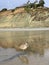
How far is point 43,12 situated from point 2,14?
1003 centimetres

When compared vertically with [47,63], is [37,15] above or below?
below

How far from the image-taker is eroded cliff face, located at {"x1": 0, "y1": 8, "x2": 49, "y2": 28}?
65062 millimetres

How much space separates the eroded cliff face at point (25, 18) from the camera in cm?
6506

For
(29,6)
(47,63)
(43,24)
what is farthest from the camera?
(29,6)

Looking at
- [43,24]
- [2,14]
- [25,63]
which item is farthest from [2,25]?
[25,63]

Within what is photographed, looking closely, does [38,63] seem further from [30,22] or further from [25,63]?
[30,22]

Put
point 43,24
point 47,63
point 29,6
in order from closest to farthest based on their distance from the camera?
point 47,63
point 43,24
point 29,6

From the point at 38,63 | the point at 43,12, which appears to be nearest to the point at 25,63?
the point at 38,63

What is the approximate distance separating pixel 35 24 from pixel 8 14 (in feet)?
32.0

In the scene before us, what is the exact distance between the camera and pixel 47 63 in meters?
7.36

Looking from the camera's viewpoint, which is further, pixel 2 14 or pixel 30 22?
pixel 2 14

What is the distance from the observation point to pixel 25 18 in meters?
67.8

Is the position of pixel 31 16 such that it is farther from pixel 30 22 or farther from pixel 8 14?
pixel 8 14

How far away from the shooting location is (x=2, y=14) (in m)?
70.8
